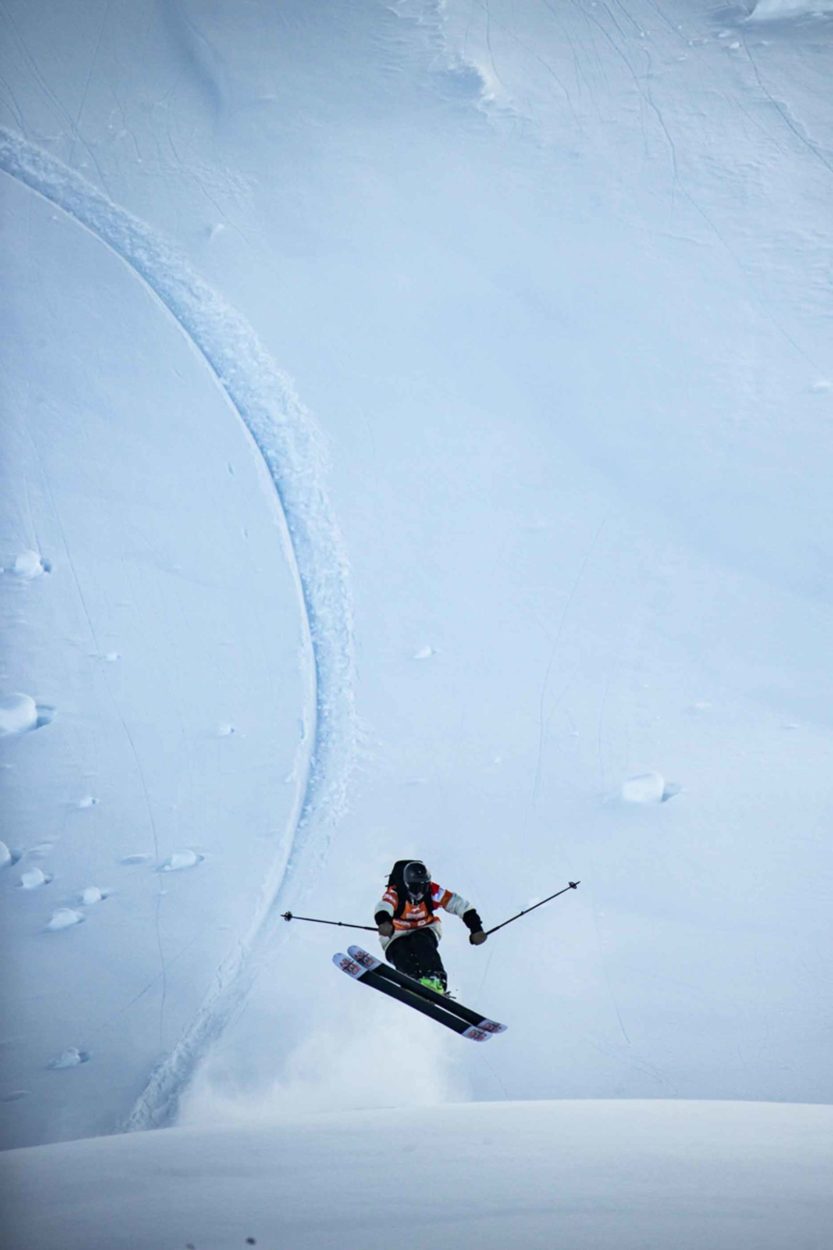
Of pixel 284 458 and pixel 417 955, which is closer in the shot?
pixel 417 955

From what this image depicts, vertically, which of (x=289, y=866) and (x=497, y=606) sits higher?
(x=497, y=606)

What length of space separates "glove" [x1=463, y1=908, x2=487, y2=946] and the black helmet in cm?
17

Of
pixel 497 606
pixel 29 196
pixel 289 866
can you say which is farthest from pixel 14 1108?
pixel 29 196

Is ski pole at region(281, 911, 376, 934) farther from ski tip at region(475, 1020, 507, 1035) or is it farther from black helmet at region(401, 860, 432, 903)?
ski tip at region(475, 1020, 507, 1035)

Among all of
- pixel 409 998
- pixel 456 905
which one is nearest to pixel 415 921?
pixel 456 905

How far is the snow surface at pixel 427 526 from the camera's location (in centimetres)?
405

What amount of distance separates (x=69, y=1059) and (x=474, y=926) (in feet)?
5.08

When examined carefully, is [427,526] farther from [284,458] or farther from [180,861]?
[180,861]

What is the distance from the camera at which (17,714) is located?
3992mm

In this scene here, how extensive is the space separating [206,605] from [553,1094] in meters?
2.33

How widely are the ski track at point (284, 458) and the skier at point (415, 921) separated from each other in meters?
0.48

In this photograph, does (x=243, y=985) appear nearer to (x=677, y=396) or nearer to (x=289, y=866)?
(x=289, y=866)

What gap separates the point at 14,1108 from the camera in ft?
12.3

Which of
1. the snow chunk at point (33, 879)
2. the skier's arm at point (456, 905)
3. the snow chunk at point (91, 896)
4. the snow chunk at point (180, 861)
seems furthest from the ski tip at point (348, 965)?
the snow chunk at point (33, 879)
